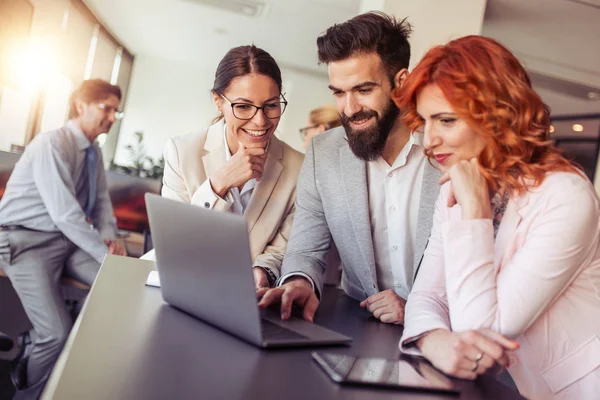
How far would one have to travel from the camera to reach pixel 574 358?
1.09 metres

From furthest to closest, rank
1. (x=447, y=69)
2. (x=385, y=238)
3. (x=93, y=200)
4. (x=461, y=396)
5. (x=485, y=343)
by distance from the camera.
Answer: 1. (x=93, y=200)
2. (x=385, y=238)
3. (x=447, y=69)
4. (x=485, y=343)
5. (x=461, y=396)

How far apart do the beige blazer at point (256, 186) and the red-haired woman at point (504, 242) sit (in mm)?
793

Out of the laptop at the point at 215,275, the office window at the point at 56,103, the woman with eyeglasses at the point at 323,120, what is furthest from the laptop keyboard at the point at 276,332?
the office window at the point at 56,103

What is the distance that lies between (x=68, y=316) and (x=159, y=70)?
3.20 metres

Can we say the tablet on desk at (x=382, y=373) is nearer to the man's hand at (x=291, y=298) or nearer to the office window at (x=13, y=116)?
the man's hand at (x=291, y=298)

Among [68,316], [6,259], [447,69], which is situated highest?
[447,69]

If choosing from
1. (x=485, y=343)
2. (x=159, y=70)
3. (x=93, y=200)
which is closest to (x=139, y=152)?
(x=159, y=70)

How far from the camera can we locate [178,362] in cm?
76

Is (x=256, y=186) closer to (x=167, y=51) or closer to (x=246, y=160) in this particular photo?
(x=246, y=160)

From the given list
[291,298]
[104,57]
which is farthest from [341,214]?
[104,57]

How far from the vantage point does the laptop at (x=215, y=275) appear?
85 cm

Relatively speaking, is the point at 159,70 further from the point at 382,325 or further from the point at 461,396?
Result: the point at 461,396

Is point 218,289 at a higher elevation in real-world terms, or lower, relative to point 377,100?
lower

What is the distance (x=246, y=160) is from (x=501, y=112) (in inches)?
39.9
